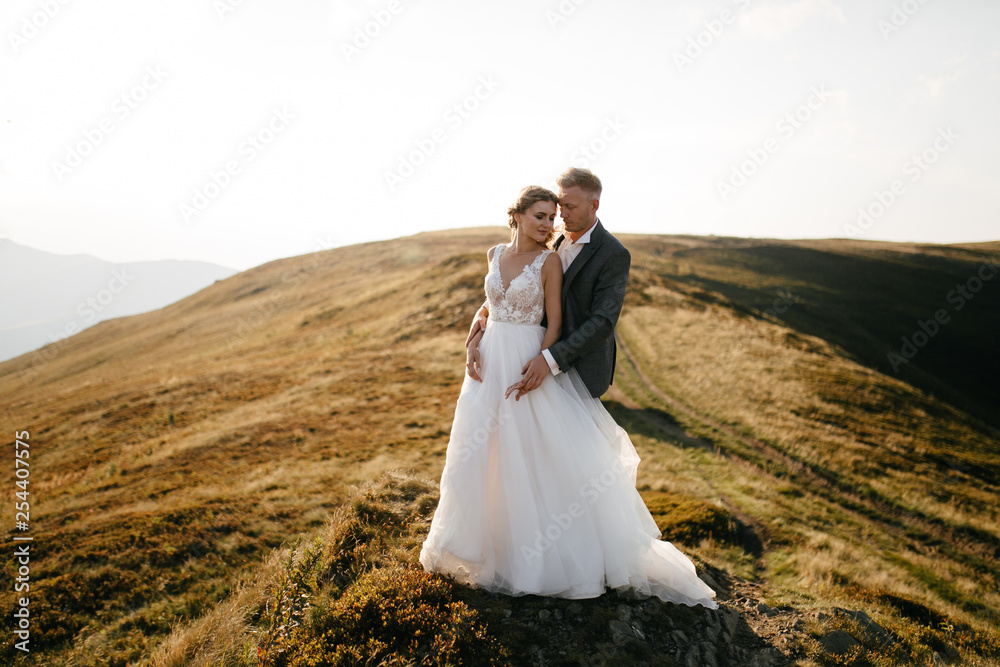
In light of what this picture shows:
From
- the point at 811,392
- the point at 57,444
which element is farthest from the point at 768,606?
the point at 57,444

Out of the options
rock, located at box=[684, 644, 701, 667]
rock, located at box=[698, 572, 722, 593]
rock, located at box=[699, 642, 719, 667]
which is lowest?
rock, located at box=[698, 572, 722, 593]

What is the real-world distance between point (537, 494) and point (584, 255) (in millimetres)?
2617

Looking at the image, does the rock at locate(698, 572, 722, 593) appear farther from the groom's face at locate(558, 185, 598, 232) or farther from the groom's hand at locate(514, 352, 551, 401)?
the groom's face at locate(558, 185, 598, 232)

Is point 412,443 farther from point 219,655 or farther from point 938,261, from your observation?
point 938,261

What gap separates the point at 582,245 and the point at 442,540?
11.7 ft

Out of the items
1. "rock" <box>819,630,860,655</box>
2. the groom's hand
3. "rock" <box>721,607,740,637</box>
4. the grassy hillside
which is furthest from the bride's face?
"rock" <box>819,630,860,655</box>

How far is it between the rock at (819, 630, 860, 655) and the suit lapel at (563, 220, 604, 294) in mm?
4563

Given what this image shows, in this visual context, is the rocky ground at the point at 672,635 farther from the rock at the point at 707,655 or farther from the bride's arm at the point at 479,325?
the bride's arm at the point at 479,325

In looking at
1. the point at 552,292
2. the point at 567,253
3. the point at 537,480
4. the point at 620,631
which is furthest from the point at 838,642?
the point at 567,253

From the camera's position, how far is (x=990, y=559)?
12102 millimetres

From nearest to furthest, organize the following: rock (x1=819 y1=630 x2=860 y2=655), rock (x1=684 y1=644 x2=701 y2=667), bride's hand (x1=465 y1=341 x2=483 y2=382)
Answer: rock (x1=684 y1=644 x2=701 y2=667)
rock (x1=819 y1=630 x2=860 y2=655)
bride's hand (x1=465 y1=341 x2=483 y2=382)

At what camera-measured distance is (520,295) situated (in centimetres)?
511

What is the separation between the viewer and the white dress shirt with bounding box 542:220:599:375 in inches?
190

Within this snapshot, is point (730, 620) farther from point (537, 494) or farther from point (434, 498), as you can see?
point (434, 498)
